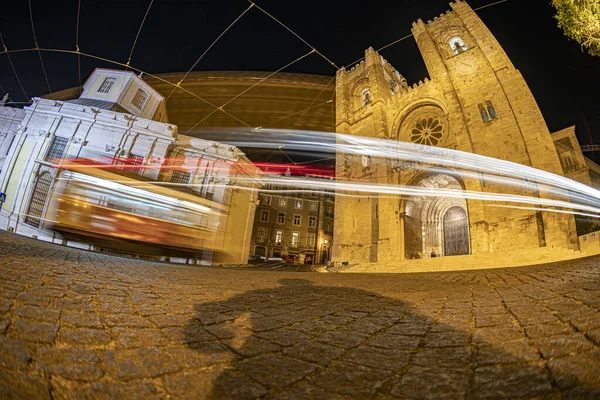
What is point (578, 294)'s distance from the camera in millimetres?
2514

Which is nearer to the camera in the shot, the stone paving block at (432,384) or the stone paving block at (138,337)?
the stone paving block at (432,384)

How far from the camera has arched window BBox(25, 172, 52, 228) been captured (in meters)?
14.6

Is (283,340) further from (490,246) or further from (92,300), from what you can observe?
(490,246)

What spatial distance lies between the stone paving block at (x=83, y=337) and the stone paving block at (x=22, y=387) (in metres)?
0.45

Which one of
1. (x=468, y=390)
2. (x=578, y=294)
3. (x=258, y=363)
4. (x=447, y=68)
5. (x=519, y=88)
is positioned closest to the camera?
(x=468, y=390)

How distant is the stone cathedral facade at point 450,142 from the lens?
1252 centimetres

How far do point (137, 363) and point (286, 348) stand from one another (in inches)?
33.4

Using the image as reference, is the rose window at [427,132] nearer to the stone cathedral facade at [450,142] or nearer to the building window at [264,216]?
the stone cathedral facade at [450,142]

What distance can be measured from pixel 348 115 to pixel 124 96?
19925 millimetres

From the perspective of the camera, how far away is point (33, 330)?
1490 mm

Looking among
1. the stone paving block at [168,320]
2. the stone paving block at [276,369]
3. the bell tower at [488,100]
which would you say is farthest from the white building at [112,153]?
the bell tower at [488,100]

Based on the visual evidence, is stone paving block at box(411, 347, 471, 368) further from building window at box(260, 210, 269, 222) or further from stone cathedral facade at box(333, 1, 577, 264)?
building window at box(260, 210, 269, 222)

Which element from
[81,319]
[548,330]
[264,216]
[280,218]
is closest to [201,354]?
[81,319]

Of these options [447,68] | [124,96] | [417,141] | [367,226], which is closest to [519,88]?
[447,68]
